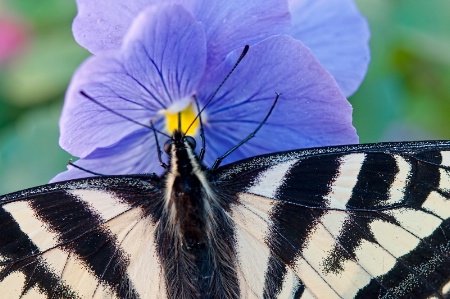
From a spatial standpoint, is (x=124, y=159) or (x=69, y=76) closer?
(x=124, y=159)

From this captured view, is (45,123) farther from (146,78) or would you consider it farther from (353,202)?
(353,202)

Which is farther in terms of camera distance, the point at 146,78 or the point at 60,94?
the point at 60,94

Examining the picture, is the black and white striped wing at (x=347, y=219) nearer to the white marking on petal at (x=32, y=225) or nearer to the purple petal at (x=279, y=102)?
the purple petal at (x=279, y=102)

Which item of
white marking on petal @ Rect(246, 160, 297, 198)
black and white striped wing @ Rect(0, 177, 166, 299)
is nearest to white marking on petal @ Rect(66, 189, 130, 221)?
black and white striped wing @ Rect(0, 177, 166, 299)

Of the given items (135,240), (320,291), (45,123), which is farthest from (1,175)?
(320,291)

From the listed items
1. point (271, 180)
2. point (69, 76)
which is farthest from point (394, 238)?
point (69, 76)

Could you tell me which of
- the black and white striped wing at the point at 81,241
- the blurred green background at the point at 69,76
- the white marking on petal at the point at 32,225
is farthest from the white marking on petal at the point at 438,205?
the blurred green background at the point at 69,76

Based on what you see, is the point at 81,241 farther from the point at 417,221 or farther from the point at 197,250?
the point at 417,221

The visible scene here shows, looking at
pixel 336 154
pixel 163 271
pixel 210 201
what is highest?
pixel 336 154
